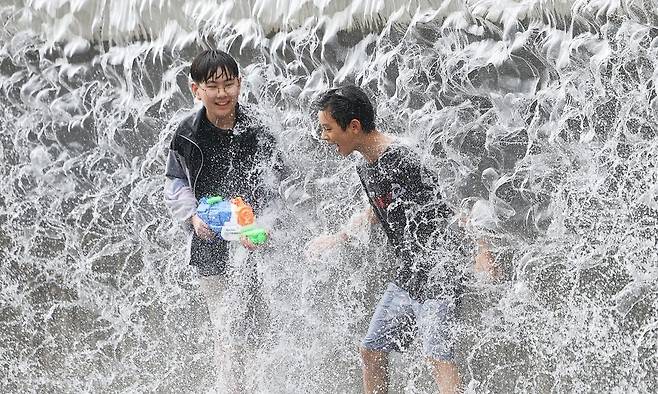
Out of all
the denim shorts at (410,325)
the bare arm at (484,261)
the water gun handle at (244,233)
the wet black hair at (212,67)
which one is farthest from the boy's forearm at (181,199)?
the bare arm at (484,261)

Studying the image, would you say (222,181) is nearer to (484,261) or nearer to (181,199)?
(181,199)

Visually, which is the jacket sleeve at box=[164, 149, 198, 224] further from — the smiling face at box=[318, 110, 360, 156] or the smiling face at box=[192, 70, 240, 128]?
the smiling face at box=[318, 110, 360, 156]

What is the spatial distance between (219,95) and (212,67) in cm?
10

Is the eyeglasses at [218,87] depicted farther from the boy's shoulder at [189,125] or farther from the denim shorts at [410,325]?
the denim shorts at [410,325]

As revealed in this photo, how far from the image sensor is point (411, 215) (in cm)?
371

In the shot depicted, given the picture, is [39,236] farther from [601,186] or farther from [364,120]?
[601,186]

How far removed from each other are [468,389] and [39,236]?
229cm

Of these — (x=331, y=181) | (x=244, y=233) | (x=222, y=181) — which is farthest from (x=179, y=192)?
(x=331, y=181)

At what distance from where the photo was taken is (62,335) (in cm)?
532

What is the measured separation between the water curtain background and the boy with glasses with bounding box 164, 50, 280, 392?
16 centimetres

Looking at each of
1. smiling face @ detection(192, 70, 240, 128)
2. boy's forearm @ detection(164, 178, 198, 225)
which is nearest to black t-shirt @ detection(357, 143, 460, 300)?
smiling face @ detection(192, 70, 240, 128)

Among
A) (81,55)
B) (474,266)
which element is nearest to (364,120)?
(474,266)

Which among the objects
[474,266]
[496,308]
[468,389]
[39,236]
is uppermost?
[474,266]

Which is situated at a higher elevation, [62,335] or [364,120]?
[364,120]
